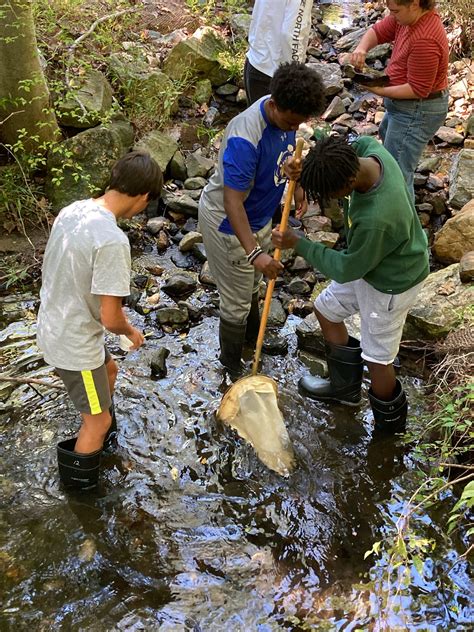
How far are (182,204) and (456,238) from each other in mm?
2624

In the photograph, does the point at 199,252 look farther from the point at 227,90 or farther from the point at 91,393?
the point at 227,90

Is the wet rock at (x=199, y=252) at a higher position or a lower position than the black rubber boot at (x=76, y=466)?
lower

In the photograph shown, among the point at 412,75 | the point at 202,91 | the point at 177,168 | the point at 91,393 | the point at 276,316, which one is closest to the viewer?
the point at 91,393

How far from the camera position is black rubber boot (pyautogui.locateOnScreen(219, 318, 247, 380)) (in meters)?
3.86

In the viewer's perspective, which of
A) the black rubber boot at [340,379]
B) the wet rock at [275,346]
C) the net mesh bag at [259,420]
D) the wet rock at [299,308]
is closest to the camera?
the net mesh bag at [259,420]

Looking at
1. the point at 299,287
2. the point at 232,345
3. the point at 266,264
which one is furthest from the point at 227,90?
the point at 266,264

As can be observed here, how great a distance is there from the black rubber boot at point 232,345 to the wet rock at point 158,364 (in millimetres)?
421

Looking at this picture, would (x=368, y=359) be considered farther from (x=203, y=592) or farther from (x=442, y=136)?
(x=442, y=136)

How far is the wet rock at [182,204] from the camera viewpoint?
564 centimetres

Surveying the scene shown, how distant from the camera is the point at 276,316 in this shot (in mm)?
4676

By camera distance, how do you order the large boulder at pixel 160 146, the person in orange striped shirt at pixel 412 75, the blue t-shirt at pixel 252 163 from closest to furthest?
1. the blue t-shirt at pixel 252 163
2. the person in orange striped shirt at pixel 412 75
3. the large boulder at pixel 160 146

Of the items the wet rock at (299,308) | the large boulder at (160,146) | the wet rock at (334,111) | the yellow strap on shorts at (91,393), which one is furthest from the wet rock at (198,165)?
the yellow strap on shorts at (91,393)

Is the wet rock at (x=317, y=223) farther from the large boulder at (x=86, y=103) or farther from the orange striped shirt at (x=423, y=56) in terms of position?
the large boulder at (x=86, y=103)

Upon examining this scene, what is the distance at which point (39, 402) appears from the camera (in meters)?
3.68
